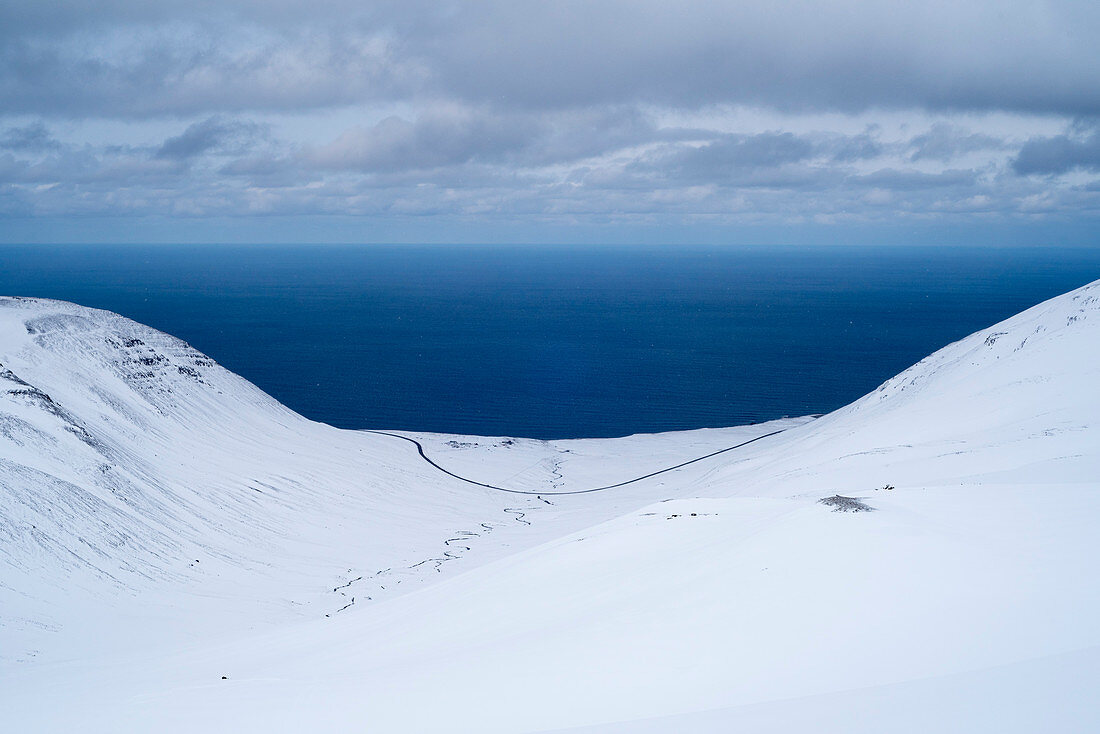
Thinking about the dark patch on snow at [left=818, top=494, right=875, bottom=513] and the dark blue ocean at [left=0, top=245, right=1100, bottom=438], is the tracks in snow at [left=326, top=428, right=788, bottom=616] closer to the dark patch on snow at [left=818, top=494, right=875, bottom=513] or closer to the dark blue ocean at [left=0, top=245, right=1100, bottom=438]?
the dark blue ocean at [left=0, top=245, right=1100, bottom=438]

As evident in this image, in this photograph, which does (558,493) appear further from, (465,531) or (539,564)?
(539,564)

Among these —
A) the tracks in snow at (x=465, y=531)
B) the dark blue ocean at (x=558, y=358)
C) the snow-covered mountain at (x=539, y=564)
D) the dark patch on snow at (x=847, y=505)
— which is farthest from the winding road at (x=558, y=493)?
the dark patch on snow at (x=847, y=505)

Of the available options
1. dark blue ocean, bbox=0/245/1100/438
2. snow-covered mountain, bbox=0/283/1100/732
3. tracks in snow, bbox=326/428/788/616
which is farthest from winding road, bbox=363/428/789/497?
dark blue ocean, bbox=0/245/1100/438

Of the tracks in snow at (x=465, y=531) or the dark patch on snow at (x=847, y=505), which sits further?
the tracks in snow at (x=465, y=531)

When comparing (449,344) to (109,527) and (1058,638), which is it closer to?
(109,527)

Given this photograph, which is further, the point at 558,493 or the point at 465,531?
the point at 558,493

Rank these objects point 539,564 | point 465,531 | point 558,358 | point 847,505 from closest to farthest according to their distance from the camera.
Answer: point 847,505 → point 539,564 → point 465,531 → point 558,358

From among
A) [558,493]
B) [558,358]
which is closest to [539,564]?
[558,493]

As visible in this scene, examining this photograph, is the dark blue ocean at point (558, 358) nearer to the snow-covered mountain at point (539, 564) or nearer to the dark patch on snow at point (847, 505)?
the snow-covered mountain at point (539, 564)
